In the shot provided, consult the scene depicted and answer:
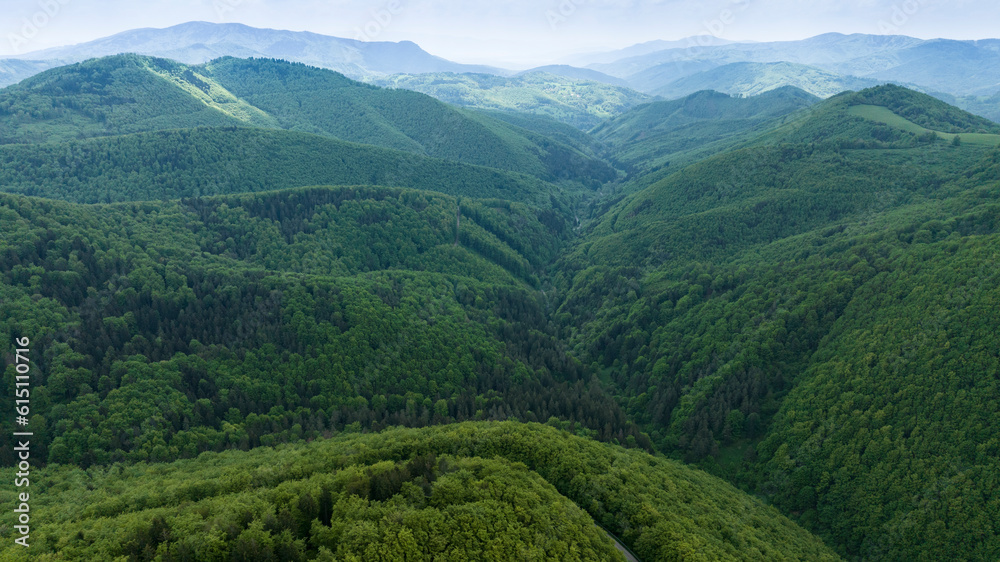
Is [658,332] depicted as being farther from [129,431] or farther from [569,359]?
[129,431]

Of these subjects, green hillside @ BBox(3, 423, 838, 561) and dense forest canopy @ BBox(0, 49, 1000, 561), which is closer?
green hillside @ BBox(3, 423, 838, 561)

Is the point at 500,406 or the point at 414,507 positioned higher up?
the point at 414,507

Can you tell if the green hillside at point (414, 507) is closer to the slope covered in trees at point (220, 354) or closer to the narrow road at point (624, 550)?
the narrow road at point (624, 550)

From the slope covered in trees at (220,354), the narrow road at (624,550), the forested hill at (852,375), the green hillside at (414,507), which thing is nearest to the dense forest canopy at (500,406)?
the green hillside at (414,507)

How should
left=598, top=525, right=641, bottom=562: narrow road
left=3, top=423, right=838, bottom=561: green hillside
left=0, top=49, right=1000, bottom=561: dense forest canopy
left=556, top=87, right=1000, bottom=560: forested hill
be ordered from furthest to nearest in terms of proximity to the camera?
1. left=556, top=87, right=1000, bottom=560: forested hill
2. left=598, top=525, right=641, bottom=562: narrow road
3. left=0, top=49, right=1000, bottom=561: dense forest canopy
4. left=3, top=423, right=838, bottom=561: green hillside

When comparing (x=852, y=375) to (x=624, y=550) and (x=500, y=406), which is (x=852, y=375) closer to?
(x=624, y=550)

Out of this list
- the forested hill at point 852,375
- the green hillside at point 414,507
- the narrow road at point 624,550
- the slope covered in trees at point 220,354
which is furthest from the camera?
the slope covered in trees at point 220,354

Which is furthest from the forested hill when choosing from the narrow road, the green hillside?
the narrow road

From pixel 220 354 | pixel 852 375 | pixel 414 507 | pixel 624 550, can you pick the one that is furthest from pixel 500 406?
pixel 852 375

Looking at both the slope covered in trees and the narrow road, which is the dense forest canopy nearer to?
the slope covered in trees
